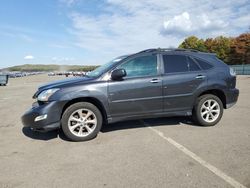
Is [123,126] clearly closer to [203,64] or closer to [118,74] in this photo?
[118,74]

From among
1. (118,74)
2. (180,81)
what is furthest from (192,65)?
(118,74)

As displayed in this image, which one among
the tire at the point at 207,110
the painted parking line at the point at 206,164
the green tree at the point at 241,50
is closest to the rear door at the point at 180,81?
the tire at the point at 207,110

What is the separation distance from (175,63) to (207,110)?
134 centimetres

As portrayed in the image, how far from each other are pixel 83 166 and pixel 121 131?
2.07 meters

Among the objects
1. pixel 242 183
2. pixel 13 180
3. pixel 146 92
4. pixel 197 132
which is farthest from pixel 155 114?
pixel 13 180

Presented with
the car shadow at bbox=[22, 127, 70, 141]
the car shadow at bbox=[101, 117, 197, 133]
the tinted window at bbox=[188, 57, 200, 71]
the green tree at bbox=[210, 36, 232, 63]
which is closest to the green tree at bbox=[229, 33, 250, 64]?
the green tree at bbox=[210, 36, 232, 63]

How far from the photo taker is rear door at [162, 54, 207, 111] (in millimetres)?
6016

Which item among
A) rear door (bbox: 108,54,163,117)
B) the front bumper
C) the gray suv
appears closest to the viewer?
the front bumper

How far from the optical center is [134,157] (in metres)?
4.46

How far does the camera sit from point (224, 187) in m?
3.33

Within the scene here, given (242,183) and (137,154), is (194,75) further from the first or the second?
(242,183)

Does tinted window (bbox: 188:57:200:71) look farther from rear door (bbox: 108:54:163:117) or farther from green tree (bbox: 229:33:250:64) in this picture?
green tree (bbox: 229:33:250:64)

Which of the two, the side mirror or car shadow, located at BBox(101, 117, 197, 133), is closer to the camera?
the side mirror

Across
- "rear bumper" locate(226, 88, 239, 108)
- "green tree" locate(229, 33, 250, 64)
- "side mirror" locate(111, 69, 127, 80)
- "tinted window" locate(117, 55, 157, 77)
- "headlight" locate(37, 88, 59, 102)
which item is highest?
"green tree" locate(229, 33, 250, 64)
